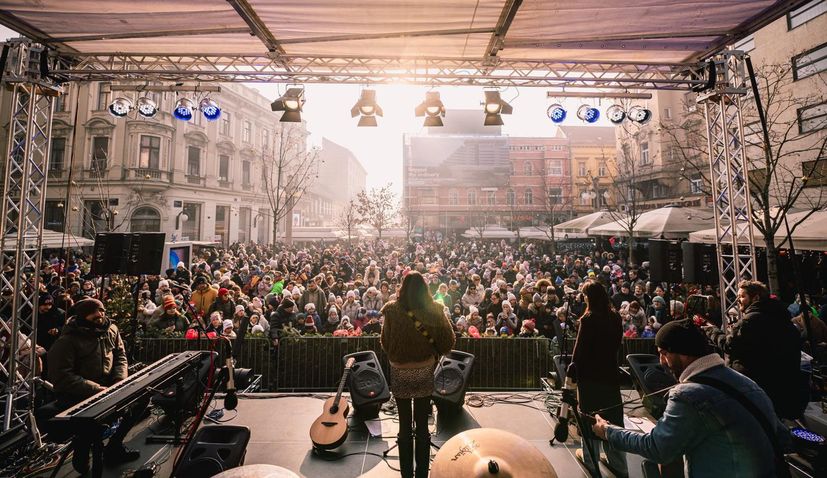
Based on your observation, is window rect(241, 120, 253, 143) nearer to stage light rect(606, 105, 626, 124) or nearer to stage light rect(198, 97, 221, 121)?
stage light rect(198, 97, 221, 121)

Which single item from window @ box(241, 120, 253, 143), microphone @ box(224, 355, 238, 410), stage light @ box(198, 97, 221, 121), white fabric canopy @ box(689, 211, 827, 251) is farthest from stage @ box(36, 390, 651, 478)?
window @ box(241, 120, 253, 143)

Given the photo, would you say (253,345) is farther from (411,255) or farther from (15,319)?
(411,255)

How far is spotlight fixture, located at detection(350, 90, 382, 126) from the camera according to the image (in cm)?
655

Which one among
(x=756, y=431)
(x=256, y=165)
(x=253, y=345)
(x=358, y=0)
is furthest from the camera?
(x=256, y=165)

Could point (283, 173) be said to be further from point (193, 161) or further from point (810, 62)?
point (810, 62)

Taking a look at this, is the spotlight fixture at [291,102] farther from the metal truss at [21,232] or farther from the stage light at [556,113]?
the stage light at [556,113]

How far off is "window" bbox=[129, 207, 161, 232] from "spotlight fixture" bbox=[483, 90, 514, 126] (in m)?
25.9

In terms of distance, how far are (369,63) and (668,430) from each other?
613cm

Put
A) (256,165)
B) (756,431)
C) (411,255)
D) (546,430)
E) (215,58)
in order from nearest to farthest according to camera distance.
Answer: (756,431)
(546,430)
(215,58)
(411,255)
(256,165)

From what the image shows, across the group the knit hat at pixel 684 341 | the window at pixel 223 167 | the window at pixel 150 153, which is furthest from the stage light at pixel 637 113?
the window at pixel 223 167

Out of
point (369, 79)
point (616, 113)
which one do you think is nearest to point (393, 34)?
point (369, 79)

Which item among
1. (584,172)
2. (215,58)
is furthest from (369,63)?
(584,172)

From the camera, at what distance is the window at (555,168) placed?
4150 centimetres

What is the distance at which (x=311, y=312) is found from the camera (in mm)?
7883
